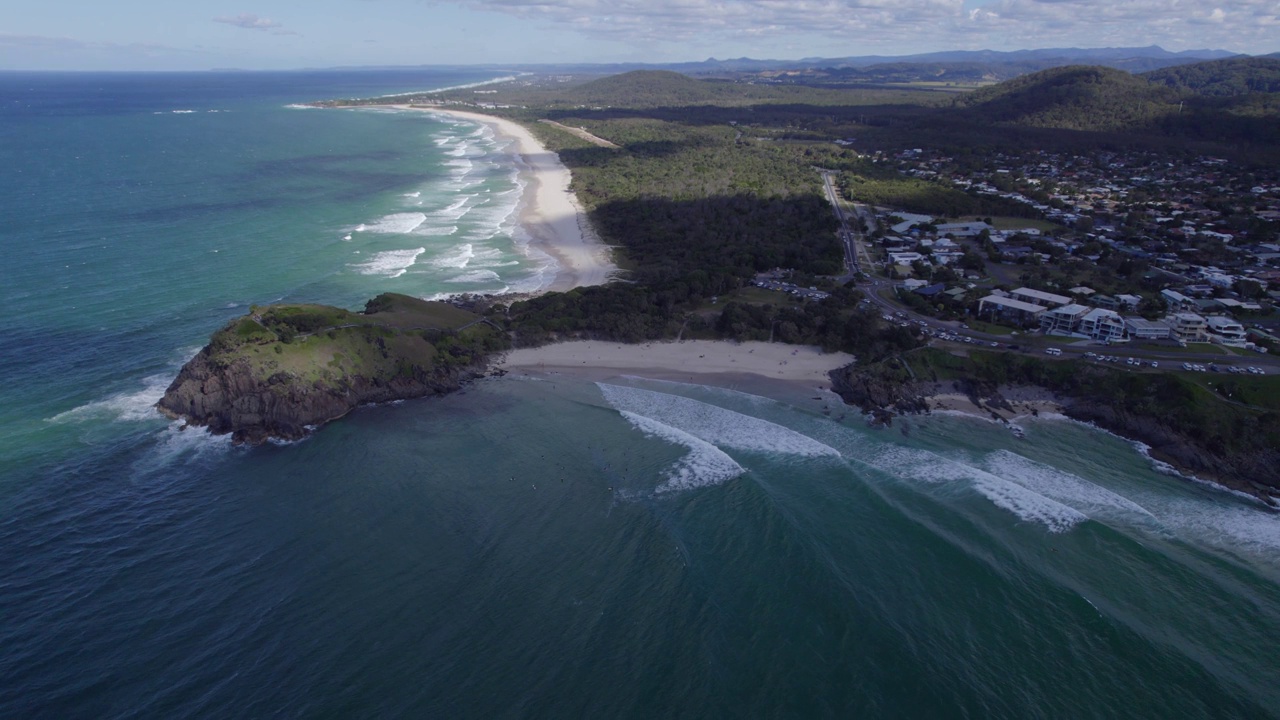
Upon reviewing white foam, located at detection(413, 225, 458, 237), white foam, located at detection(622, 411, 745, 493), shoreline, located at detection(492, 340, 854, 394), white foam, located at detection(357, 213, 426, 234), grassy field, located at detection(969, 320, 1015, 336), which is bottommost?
white foam, located at detection(622, 411, 745, 493)

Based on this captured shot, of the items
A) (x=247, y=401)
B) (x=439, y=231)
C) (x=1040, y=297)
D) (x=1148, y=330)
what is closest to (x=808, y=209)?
(x=1040, y=297)

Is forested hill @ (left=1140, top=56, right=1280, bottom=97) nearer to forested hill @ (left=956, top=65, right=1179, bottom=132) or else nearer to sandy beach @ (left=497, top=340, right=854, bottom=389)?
forested hill @ (left=956, top=65, right=1179, bottom=132)

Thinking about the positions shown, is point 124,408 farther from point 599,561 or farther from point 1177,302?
point 1177,302

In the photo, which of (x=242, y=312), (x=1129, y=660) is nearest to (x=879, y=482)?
(x=1129, y=660)

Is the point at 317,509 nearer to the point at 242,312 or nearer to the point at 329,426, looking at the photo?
the point at 329,426

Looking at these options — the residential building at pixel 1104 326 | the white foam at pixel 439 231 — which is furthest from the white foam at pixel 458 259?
the residential building at pixel 1104 326

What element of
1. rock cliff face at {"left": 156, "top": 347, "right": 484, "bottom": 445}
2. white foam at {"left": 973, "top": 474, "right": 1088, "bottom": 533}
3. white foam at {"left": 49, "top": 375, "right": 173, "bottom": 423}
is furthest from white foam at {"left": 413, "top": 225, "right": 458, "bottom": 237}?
white foam at {"left": 973, "top": 474, "right": 1088, "bottom": 533}
